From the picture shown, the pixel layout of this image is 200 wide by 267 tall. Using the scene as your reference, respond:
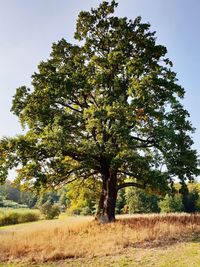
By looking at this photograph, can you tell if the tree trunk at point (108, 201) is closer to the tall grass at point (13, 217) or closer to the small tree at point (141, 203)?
the tall grass at point (13, 217)

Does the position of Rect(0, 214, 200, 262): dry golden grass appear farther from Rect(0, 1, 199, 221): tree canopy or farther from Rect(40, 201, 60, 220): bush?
Rect(40, 201, 60, 220): bush

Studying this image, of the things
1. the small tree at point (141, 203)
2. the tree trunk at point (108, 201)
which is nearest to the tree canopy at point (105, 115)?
the tree trunk at point (108, 201)

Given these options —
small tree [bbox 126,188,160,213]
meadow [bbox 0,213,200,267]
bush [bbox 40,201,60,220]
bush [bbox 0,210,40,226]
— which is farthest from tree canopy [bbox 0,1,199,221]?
small tree [bbox 126,188,160,213]

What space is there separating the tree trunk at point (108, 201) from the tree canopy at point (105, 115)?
2.6 inches

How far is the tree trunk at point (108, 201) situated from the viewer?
748 inches

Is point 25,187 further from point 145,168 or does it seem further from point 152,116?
point 152,116

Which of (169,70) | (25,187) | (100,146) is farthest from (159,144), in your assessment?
(25,187)

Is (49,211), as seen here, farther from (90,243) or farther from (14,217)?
(90,243)

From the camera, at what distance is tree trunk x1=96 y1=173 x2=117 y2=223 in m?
19.0

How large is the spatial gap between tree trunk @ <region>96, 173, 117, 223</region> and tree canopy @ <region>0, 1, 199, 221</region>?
7 centimetres

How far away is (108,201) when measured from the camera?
19422 millimetres

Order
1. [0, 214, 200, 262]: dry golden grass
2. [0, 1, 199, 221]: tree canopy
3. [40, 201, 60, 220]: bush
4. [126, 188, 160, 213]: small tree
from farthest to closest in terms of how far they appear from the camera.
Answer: [126, 188, 160, 213]: small tree, [40, 201, 60, 220]: bush, [0, 1, 199, 221]: tree canopy, [0, 214, 200, 262]: dry golden grass

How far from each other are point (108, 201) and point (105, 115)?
604 centimetres

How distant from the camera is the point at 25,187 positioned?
19172 millimetres
